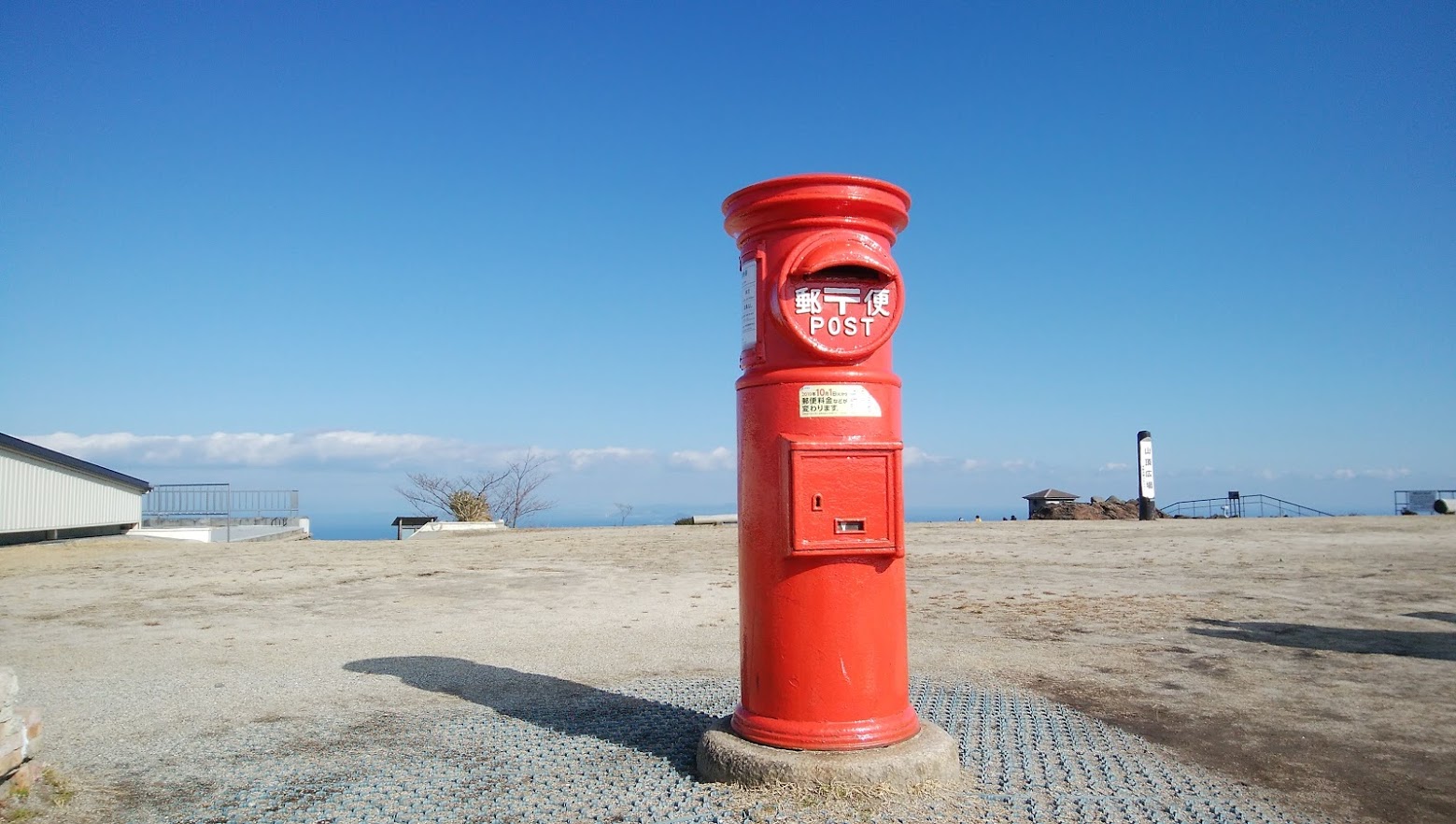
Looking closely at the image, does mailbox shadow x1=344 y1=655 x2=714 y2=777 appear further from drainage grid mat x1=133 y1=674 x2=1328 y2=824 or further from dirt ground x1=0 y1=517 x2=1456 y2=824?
dirt ground x1=0 y1=517 x2=1456 y2=824

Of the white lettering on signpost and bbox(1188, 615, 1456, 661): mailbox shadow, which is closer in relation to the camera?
the white lettering on signpost

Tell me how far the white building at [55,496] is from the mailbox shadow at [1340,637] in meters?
23.8

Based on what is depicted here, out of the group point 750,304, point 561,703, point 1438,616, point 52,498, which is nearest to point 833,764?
point 750,304

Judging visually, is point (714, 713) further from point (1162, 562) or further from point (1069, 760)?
point (1162, 562)

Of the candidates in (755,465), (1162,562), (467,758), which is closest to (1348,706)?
(755,465)

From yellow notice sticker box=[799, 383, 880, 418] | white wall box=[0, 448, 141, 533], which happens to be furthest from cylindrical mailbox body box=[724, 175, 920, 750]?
white wall box=[0, 448, 141, 533]

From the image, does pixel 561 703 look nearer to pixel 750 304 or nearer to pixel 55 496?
pixel 750 304

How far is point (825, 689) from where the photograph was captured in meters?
4.48

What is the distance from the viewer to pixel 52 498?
74.7ft

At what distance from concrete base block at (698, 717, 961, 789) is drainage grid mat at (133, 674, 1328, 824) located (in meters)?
0.08

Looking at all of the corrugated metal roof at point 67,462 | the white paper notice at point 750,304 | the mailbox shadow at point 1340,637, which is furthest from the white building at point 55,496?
the mailbox shadow at point 1340,637

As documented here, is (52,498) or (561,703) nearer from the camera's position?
(561,703)

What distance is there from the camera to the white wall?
2130 cm

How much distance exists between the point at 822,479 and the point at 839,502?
5.2 inches
